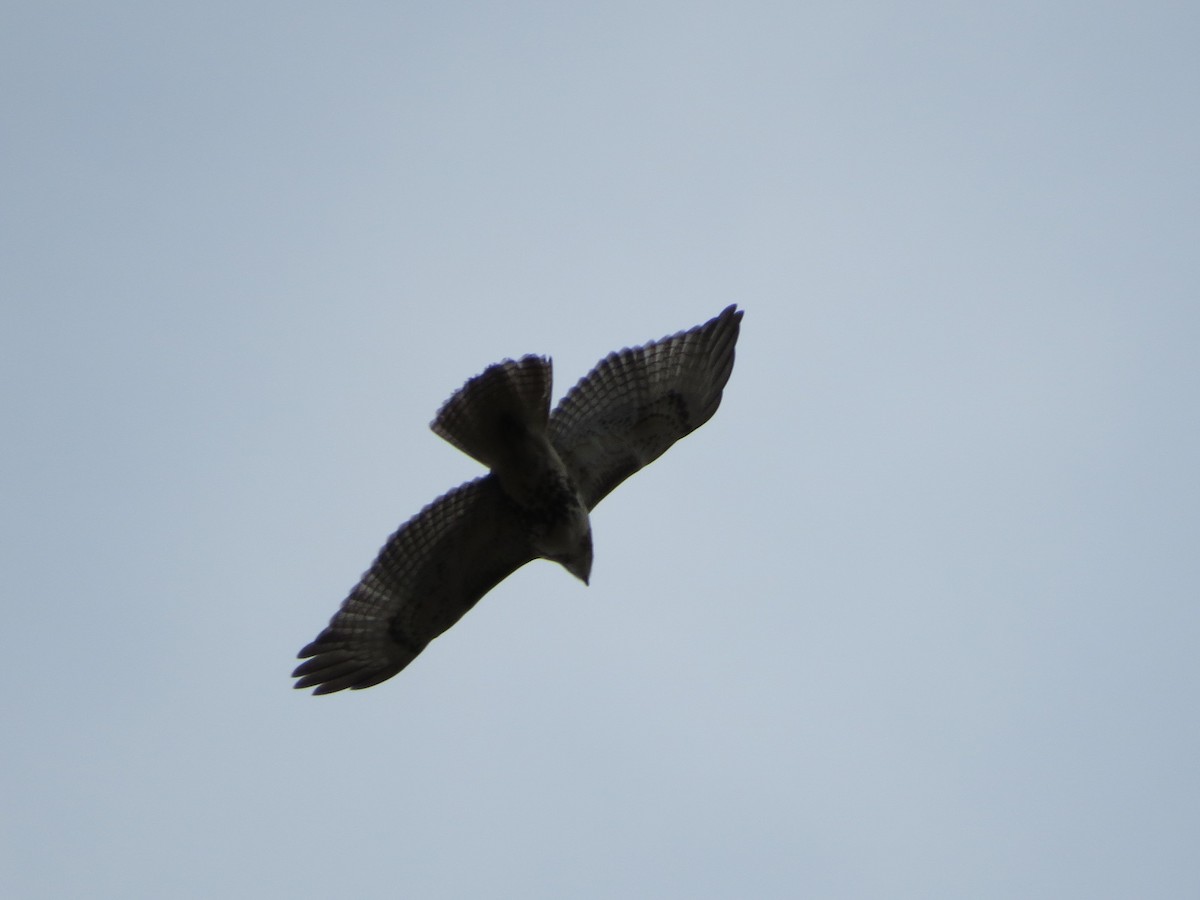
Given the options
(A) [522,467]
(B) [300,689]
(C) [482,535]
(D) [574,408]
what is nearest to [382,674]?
(B) [300,689]

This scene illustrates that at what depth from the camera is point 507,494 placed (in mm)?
9570

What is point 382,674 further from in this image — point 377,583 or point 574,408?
point 574,408

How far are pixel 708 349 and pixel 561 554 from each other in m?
2.28

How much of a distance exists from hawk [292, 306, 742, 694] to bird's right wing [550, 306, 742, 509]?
0.4 inches

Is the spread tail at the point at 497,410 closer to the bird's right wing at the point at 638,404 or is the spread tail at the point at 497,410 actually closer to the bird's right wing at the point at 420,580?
the bird's right wing at the point at 420,580

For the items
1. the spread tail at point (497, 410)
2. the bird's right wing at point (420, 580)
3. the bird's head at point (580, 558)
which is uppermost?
the spread tail at point (497, 410)

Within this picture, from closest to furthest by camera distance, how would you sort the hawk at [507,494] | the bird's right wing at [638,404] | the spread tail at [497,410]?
the spread tail at [497,410], the hawk at [507,494], the bird's right wing at [638,404]

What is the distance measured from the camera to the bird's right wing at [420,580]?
31.5 ft

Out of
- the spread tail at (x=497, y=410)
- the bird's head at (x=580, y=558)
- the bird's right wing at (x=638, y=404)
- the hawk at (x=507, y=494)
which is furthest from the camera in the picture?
the bird's right wing at (x=638, y=404)

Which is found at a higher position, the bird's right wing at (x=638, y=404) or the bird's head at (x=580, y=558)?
the bird's right wing at (x=638, y=404)

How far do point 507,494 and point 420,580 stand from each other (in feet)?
3.14

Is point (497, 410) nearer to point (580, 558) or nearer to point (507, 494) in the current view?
point (507, 494)

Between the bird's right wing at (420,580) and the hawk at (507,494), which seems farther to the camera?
the bird's right wing at (420,580)

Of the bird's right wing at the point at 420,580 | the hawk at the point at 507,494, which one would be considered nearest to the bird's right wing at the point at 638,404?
the hawk at the point at 507,494
